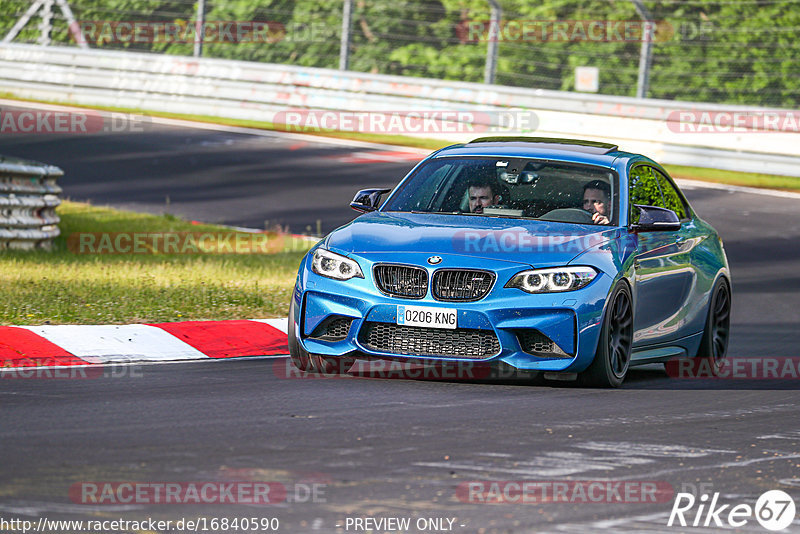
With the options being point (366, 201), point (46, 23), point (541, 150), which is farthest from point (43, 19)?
point (541, 150)

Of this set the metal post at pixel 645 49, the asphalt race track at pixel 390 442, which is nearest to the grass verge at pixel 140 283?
the asphalt race track at pixel 390 442

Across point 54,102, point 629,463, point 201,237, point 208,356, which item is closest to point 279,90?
point 54,102

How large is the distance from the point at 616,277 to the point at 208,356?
2810 millimetres

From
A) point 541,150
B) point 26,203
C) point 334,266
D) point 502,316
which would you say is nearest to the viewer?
point 502,316

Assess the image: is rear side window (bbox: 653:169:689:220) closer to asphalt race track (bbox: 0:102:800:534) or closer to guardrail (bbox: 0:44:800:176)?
asphalt race track (bbox: 0:102:800:534)

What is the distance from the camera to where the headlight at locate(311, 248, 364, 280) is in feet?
28.6

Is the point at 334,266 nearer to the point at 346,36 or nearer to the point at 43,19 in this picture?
the point at 346,36

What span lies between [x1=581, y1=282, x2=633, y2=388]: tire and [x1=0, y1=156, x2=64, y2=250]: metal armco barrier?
770 cm

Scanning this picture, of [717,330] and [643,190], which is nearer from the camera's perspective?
[643,190]

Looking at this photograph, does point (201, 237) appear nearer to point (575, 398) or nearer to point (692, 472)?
point (575, 398)

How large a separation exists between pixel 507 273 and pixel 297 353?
1.40m

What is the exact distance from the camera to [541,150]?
10148 millimetres

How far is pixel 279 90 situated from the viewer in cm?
2798

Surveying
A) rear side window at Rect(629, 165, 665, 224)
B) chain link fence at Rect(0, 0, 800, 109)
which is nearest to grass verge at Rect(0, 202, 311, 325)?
rear side window at Rect(629, 165, 665, 224)
